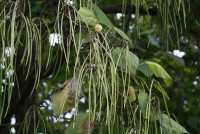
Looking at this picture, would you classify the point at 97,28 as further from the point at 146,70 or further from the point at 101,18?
the point at 146,70

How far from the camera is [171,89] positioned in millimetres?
2871

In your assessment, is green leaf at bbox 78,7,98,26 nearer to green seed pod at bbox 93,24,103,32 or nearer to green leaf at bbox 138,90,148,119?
green seed pod at bbox 93,24,103,32

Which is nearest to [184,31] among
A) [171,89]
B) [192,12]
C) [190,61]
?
[192,12]

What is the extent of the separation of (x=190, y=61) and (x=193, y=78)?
75cm

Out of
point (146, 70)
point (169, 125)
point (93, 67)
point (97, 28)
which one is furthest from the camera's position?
point (146, 70)

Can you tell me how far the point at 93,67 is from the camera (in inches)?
32.8

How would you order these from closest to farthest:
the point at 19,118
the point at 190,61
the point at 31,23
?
the point at 31,23, the point at 19,118, the point at 190,61

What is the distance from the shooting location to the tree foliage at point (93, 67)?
0.86m

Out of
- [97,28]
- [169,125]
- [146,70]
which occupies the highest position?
[97,28]

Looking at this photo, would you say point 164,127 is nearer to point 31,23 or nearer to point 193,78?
point 31,23

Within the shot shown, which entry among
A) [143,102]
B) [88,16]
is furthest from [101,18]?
[143,102]

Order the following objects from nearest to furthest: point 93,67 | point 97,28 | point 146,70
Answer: point 93,67, point 97,28, point 146,70

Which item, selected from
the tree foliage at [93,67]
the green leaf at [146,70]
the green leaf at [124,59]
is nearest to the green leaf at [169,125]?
the tree foliage at [93,67]

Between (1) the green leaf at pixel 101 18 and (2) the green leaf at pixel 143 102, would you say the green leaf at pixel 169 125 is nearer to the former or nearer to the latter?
(2) the green leaf at pixel 143 102
